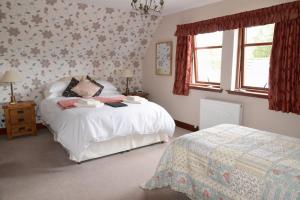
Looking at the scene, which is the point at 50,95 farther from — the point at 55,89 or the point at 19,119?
the point at 19,119

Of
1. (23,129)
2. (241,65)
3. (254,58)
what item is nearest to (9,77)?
(23,129)

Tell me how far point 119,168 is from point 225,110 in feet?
6.31

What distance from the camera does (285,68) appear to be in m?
2.99

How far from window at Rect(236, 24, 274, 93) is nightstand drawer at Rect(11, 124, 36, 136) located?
→ 3638 millimetres

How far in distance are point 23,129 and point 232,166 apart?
3.68 m

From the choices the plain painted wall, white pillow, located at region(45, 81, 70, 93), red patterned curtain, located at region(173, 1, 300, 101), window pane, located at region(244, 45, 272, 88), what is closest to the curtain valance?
red patterned curtain, located at region(173, 1, 300, 101)

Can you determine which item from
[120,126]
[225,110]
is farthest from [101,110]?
[225,110]

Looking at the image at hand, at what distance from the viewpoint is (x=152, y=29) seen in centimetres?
523

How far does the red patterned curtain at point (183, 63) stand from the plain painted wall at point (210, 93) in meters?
0.21

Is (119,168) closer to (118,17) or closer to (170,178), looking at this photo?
(170,178)

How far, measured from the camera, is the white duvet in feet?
9.72

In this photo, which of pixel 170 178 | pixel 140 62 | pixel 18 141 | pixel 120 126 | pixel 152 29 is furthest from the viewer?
pixel 140 62

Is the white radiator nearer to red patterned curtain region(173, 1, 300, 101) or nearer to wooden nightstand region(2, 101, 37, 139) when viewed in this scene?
red patterned curtain region(173, 1, 300, 101)

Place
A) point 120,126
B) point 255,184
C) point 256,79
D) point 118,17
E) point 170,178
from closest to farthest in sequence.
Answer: point 255,184 < point 170,178 < point 120,126 < point 256,79 < point 118,17
